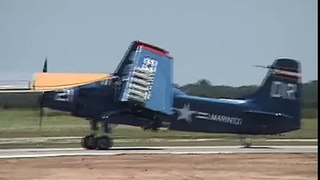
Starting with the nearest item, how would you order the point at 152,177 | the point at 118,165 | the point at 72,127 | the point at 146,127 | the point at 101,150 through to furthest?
the point at 152,177 → the point at 118,165 → the point at 101,150 → the point at 146,127 → the point at 72,127

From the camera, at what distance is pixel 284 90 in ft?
117

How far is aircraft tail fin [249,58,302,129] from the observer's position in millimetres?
35656

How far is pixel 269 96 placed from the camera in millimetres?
36000

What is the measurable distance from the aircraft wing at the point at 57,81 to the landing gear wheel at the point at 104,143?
2.36m

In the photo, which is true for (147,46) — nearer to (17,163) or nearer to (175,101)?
(175,101)

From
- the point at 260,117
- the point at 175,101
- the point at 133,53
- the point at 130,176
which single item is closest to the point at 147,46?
the point at 133,53

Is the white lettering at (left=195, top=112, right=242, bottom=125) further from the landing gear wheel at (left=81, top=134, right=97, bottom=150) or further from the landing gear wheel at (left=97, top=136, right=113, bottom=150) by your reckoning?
the landing gear wheel at (left=81, top=134, right=97, bottom=150)

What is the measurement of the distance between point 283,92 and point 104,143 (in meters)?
10.2

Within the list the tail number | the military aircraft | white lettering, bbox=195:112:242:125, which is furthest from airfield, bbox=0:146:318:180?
the tail number

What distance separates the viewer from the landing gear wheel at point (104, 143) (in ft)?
97.3

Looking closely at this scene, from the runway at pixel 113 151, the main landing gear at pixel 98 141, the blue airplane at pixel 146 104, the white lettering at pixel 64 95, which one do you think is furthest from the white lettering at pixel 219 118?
the white lettering at pixel 64 95

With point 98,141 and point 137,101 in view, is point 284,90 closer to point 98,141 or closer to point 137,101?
point 137,101

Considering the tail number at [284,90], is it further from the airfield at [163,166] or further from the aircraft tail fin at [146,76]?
the airfield at [163,166]

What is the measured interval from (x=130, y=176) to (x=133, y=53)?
1332 centimetres
